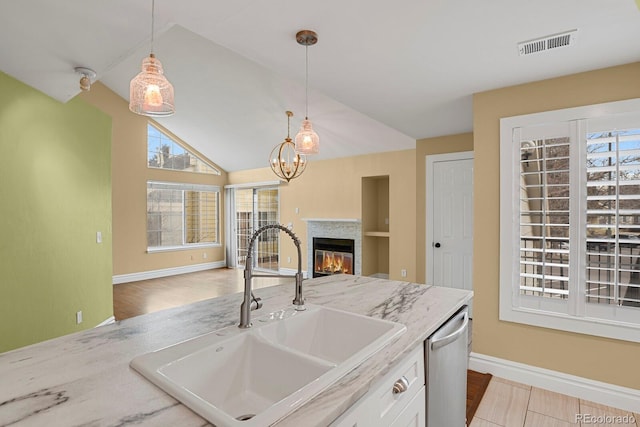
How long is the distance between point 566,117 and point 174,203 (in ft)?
23.5

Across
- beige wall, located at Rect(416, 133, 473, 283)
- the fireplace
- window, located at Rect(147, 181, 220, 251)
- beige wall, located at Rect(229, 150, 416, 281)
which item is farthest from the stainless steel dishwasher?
window, located at Rect(147, 181, 220, 251)

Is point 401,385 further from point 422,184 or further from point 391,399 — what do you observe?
point 422,184

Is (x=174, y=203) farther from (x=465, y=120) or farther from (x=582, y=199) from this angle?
(x=582, y=199)

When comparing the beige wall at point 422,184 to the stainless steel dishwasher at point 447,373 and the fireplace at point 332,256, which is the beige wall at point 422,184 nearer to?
the fireplace at point 332,256

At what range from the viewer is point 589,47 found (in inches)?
80.7

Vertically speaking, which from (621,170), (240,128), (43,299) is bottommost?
(43,299)

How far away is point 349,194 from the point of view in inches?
243

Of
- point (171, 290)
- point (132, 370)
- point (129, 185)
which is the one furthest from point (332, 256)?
point (132, 370)

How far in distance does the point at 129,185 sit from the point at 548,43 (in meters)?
6.85

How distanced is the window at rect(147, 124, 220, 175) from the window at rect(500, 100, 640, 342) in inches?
261

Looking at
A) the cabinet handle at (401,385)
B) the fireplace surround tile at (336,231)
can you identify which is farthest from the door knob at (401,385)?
the fireplace surround tile at (336,231)

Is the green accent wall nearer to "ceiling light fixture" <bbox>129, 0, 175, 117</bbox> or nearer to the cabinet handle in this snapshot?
"ceiling light fixture" <bbox>129, 0, 175, 117</bbox>

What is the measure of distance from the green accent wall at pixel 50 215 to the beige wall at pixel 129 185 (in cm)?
270

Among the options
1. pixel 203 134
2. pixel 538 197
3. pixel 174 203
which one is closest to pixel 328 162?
pixel 203 134
